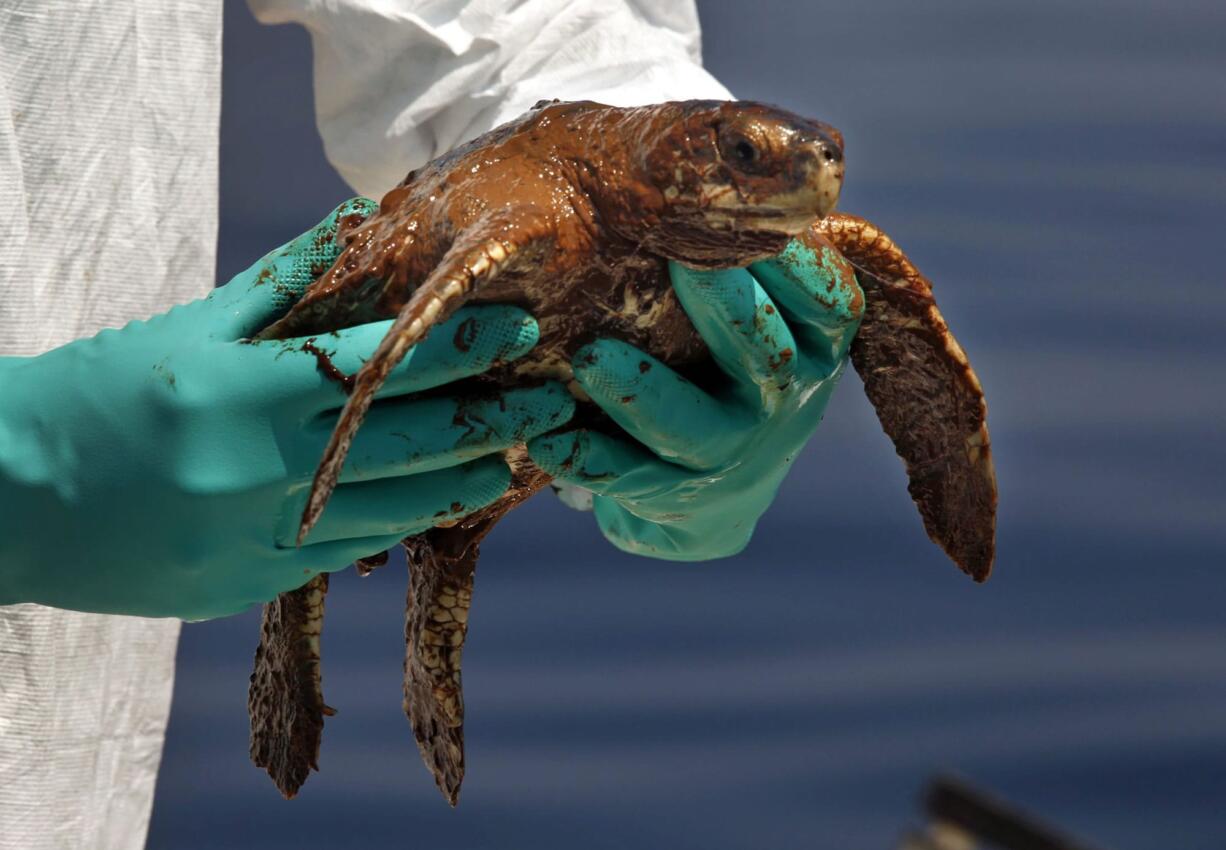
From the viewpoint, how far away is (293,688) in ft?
3.77

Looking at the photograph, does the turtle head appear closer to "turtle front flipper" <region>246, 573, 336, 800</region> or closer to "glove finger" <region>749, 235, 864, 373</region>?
"glove finger" <region>749, 235, 864, 373</region>

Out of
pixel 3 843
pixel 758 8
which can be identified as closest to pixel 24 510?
pixel 3 843

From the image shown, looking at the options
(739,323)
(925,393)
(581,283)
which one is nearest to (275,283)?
(581,283)

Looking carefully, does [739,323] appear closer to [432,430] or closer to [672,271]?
[672,271]

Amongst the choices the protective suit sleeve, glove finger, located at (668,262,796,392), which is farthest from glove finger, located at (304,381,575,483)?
the protective suit sleeve

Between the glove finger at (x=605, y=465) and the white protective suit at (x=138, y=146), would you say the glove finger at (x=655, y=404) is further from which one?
the white protective suit at (x=138, y=146)

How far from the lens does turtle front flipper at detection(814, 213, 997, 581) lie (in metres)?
1.03

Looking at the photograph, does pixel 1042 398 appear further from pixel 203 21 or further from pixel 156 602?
pixel 156 602

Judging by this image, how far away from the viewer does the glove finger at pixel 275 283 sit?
979 millimetres

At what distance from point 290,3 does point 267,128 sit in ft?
2.38

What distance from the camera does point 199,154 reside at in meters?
1.38

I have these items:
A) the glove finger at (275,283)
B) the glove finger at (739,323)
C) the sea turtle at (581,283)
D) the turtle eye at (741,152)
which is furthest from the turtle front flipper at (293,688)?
the turtle eye at (741,152)

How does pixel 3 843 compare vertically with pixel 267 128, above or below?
below

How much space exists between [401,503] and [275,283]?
188 mm
